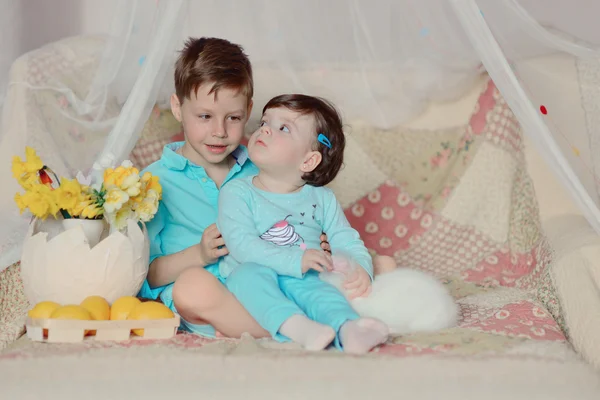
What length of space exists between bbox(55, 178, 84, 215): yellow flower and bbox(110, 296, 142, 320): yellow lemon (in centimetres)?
25

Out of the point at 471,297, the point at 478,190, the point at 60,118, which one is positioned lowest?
the point at 471,297

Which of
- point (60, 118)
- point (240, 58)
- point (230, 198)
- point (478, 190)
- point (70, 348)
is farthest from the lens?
point (478, 190)

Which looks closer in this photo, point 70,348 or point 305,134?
point 70,348

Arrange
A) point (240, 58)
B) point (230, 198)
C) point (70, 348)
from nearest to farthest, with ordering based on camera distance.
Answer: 1. point (70, 348)
2. point (230, 198)
3. point (240, 58)

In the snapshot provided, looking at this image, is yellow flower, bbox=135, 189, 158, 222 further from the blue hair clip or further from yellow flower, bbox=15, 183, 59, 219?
the blue hair clip

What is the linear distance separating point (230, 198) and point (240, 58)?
424 millimetres

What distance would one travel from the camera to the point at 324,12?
8.50ft

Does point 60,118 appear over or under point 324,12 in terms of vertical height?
under

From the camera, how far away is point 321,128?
6.60ft

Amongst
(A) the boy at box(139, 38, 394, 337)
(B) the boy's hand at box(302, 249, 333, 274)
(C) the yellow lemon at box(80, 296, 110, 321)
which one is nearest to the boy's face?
(A) the boy at box(139, 38, 394, 337)

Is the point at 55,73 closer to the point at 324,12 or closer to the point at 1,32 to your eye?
the point at 1,32

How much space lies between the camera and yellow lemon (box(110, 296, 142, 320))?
5.69ft

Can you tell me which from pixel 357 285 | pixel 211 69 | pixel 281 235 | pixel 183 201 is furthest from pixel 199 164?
pixel 357 285

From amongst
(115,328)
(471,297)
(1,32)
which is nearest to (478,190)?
(471,297)
